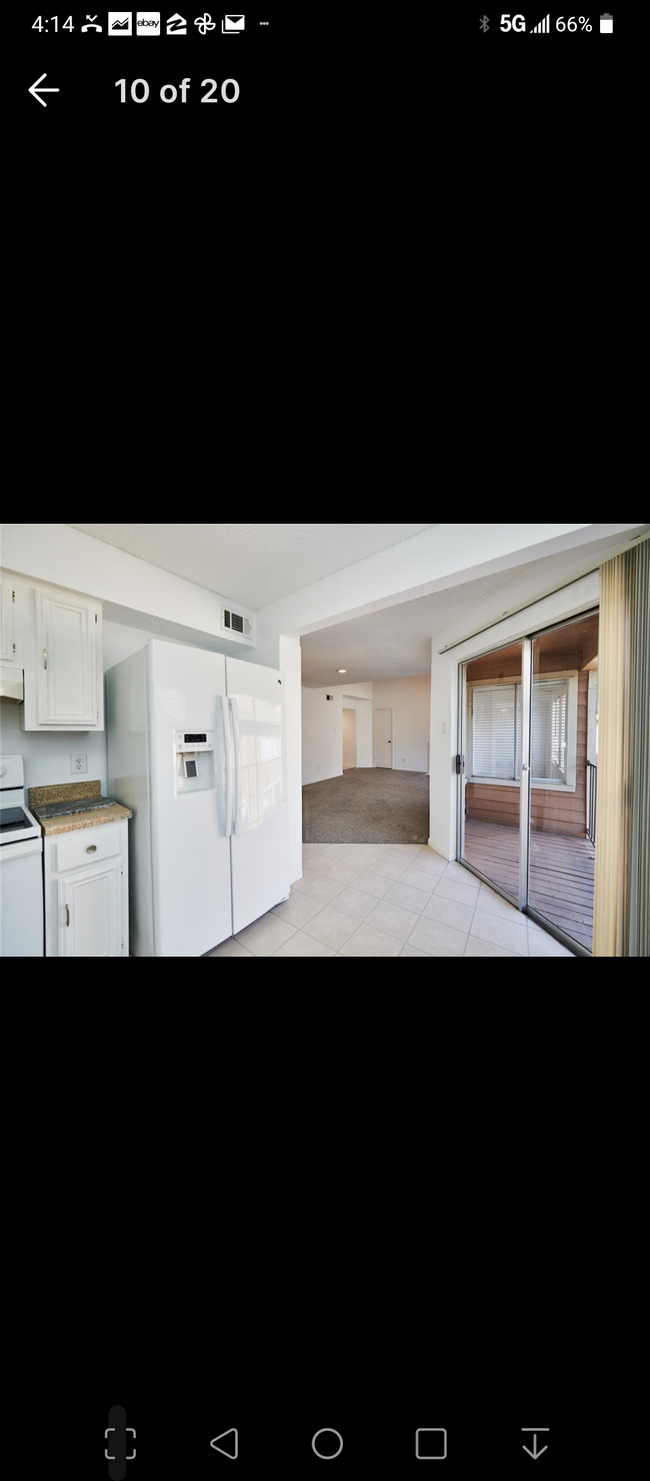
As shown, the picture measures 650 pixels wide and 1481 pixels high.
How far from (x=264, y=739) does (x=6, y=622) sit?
1.09m

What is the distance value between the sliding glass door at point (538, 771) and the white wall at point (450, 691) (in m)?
0.07

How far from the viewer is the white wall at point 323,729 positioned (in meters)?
5.78

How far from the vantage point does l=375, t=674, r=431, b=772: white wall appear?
675cm

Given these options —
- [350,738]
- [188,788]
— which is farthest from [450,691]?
[350,738]

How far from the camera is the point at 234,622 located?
7.34 ft

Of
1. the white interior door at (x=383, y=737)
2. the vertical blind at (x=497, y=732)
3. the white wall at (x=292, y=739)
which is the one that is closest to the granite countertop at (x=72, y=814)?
the white wall at (x=292, y=739)
